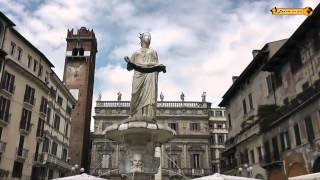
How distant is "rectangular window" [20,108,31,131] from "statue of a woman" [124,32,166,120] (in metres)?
24.7

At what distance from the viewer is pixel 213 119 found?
6731cm

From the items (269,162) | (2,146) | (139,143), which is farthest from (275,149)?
(2,146)

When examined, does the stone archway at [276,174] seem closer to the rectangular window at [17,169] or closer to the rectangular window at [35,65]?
the rectangular window at [17,169]

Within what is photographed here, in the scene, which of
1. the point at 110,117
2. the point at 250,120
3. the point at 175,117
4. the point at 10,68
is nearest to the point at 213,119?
the point at 175,117

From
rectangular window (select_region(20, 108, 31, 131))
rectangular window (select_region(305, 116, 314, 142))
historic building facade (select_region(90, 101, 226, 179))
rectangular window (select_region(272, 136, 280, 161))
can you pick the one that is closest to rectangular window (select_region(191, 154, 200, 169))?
historic building facade (select_region(90, 101, 226, 179))

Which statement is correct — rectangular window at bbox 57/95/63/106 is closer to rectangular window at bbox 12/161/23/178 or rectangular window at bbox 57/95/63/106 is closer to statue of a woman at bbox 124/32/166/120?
rectangular window at bbox 12/161/23/178

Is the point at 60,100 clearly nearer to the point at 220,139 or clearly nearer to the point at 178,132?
the point at 178,132

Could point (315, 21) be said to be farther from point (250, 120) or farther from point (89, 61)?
point (89, 61)

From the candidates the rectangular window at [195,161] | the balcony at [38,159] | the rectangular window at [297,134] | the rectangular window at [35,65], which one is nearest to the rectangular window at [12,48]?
the rectangular window at [35,65]

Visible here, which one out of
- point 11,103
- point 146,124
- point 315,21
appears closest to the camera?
point 146,124

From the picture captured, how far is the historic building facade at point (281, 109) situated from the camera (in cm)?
2331

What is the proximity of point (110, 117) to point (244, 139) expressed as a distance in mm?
28720

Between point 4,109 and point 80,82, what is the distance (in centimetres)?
2705

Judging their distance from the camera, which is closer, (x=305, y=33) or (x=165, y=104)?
(x=305, y=33)
